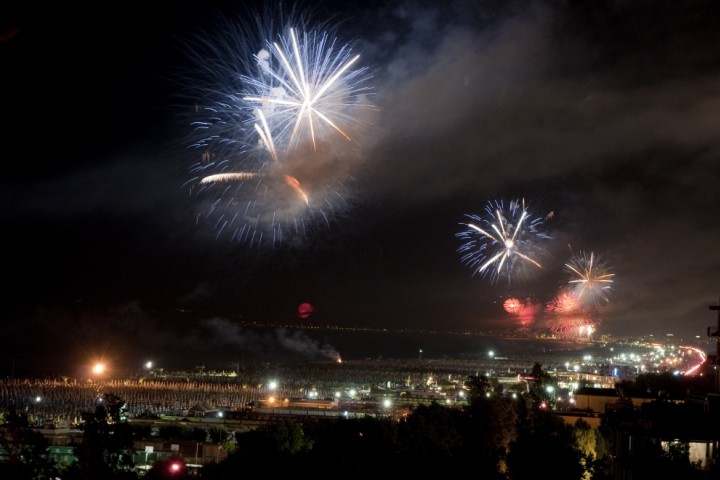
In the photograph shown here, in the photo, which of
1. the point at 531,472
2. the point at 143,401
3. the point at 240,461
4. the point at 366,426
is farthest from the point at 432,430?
the point at 143,401

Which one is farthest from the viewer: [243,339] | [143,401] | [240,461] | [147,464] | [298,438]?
[243,339]

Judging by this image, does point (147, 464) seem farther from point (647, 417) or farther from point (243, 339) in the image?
point (243, 339)

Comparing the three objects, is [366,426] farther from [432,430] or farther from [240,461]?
[240,461]

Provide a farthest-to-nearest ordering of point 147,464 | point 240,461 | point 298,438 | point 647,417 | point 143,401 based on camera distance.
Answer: point 143,401 < point 147,464 < point 298,438 < point 240,461 < point 647,417

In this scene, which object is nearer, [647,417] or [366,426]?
[647,417]

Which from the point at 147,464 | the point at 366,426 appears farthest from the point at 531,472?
the point at 147,464

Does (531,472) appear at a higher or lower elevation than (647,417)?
lower

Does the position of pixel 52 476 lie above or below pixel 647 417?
below

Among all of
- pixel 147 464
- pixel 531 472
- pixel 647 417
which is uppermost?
pixel 647 417

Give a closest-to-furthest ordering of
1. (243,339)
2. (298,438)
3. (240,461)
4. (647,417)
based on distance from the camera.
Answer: (647,417)
(240,461)
(298,438)
(243,339)
